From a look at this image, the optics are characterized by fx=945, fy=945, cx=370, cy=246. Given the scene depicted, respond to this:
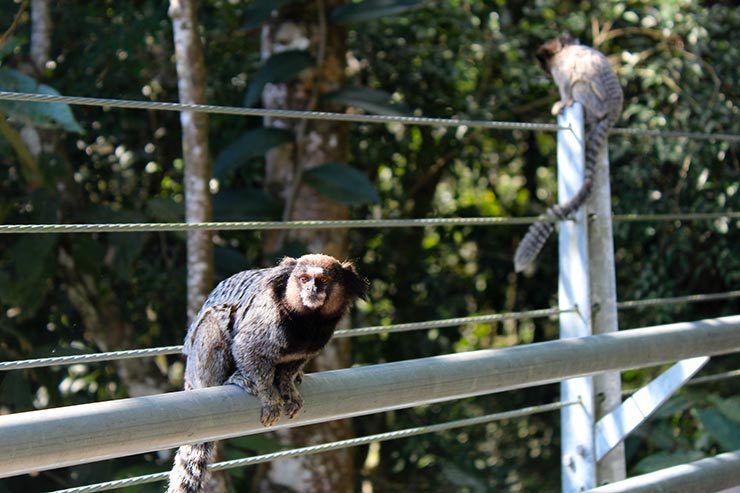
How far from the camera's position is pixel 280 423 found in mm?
1618

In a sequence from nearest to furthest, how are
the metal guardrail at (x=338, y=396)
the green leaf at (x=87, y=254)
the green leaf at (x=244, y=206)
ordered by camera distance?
the metal guardrail at (x=338, y=396)
the green leaf at (x=87, y=254)
the green leaf at (x=244, y=206)

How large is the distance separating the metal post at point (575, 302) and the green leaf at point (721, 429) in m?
0.84

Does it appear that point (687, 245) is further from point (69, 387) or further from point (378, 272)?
point (69, 387)

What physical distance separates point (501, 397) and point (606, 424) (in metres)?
2.74

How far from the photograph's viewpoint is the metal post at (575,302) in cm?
257

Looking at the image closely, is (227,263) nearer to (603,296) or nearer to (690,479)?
(603,296)

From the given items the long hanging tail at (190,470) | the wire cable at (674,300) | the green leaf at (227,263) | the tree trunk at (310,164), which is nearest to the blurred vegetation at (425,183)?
the green leaf at (227,263)

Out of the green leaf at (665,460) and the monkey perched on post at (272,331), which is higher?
the monkey perched on post at (272,331)

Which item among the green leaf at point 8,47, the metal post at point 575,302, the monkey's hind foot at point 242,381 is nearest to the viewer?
the monkey's hind foot at point 242,381

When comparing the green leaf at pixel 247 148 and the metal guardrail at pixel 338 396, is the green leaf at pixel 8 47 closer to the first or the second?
the green leaf at pixel 247 148

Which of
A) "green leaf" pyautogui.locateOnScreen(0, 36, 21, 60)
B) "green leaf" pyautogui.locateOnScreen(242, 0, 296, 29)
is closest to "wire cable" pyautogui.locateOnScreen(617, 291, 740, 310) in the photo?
"green leaf" pyautogui.locateOnScreen(242, 0, 296, 29)

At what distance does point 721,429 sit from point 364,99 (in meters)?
1.94

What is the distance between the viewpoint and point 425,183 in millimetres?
5406

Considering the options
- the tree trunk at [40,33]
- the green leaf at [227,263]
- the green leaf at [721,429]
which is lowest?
the green leaf at [721,429]
